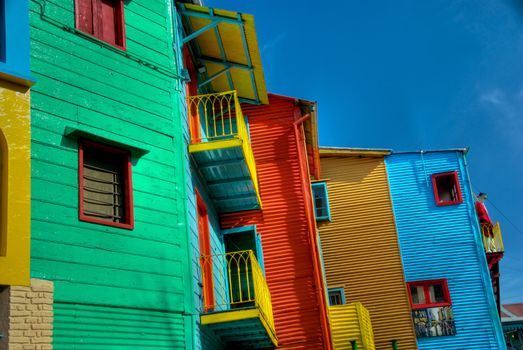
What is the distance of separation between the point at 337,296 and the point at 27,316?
17.8 m

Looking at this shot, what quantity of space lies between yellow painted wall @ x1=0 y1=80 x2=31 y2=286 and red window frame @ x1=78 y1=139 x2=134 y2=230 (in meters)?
0.99

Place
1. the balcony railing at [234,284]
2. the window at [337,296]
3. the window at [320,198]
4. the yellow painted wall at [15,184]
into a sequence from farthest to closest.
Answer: the window at [337,296] < the window at [320,198] < the balcony railing at [234,284] < the yellow painted wall at [15,184]

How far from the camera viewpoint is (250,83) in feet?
59.1

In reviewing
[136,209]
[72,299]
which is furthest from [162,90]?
[72,299]

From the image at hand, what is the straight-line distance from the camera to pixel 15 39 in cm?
1021

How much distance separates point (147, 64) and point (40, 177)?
12.1 ft

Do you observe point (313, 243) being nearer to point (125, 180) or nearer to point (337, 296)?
point (125, 180)

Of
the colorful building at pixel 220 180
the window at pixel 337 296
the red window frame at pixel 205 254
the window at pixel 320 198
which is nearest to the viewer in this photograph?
the colorful building at pixel 220 180

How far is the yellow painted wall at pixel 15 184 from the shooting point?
352 inches

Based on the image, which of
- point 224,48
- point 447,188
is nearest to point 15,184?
point 224,48

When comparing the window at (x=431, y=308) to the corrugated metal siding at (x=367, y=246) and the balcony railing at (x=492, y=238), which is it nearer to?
the corrugated metal siding at (x=367, y=246)

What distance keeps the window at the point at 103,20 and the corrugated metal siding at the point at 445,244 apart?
16.1m

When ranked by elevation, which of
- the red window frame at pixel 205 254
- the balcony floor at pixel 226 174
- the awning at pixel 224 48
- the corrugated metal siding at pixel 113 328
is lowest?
the corrugated metal siding at pixel 113 328

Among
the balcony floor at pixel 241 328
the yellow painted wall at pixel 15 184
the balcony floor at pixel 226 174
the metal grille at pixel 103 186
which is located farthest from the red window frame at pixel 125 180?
the balcony floor at pixel 241 328
